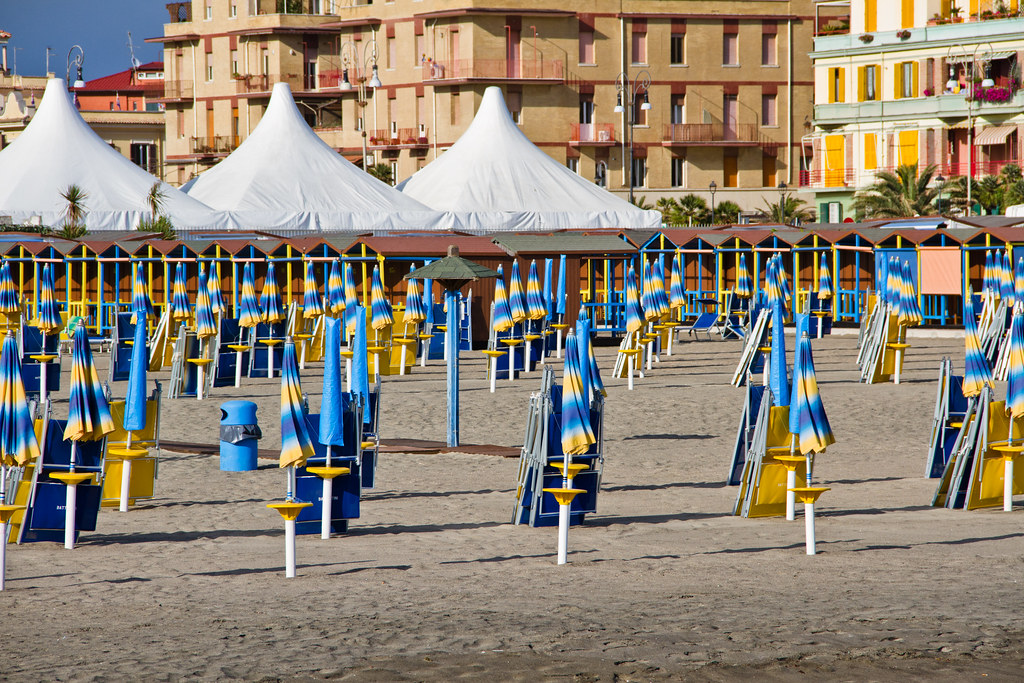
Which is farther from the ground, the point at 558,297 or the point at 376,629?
the point at 558,297

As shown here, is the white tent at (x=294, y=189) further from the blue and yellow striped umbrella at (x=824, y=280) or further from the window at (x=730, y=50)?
the window at (x=730, y=50)

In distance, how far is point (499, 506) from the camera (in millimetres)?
11461

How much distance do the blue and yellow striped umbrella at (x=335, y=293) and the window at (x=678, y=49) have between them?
42731mm

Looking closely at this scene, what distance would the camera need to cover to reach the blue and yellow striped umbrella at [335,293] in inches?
987

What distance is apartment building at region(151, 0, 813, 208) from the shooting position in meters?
65.8

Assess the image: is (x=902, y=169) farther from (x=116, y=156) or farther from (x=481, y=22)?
(x=116, y=156)

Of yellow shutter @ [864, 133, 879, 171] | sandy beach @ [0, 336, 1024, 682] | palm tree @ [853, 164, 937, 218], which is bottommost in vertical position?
sandy beach @ [0, 336, 1024, 682]

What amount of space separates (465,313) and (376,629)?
19615 mm

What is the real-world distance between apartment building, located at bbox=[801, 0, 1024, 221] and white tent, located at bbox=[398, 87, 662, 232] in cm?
2106

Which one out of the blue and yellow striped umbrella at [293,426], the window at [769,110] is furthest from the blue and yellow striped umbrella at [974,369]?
the window at [769,110]

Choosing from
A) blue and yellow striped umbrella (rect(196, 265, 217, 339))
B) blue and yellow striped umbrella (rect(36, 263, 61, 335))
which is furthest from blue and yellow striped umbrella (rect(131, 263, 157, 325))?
blue and yellow striped umbrella (rect(196, 265, 217, 339))

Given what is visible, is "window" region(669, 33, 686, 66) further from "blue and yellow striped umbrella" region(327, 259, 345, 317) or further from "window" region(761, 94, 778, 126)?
"blue and yellow striped umbrella" region(327, 259, 345, 317)

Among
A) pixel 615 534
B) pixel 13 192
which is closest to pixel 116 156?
pixel 13 192

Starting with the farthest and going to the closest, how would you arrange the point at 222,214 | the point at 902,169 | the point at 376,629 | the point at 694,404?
the point at 902,169 → the point at 222,214 → the point at 694,404 → the point at 376,629
